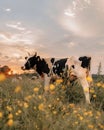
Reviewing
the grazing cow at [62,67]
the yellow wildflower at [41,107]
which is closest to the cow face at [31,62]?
the grazing cow at [62,67]

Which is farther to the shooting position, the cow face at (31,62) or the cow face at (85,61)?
the cow face at (31,62)

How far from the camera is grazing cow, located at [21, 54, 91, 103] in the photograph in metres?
14.5

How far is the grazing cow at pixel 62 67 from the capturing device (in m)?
14.5

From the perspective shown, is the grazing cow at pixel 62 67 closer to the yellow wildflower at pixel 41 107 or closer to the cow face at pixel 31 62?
the cow face at pixel 31 62

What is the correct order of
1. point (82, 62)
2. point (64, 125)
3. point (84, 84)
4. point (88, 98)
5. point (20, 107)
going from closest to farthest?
1. point (64, 125)
2. point (20, 107)
3. point (88, 98)
4. point (84, 84)
5. point (82, 62)

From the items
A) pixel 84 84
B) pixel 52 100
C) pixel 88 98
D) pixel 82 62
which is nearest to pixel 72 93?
pixel 88 98

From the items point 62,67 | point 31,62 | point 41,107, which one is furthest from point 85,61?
point 41,107

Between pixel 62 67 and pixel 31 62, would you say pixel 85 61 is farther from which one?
pixel 31 62

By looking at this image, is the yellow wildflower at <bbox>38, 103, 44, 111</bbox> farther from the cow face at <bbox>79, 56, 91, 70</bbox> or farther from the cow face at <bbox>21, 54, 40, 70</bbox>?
the cow face at <bbox>21, 54, 40, 70</bbox>

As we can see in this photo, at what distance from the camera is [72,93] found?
1243 centimetres

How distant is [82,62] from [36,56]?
12.6 ft

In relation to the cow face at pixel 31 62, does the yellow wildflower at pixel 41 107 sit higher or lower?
lower

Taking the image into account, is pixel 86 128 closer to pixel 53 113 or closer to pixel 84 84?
pixel 53 113

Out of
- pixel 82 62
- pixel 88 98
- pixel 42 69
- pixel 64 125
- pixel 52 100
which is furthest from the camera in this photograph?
pixel 42 69
